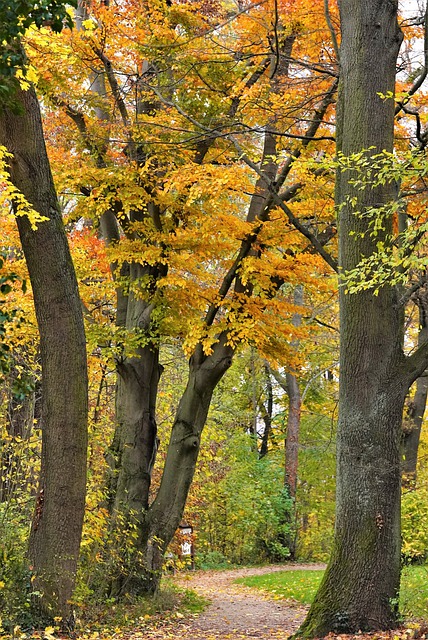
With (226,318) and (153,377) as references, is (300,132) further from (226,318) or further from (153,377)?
(153,377)

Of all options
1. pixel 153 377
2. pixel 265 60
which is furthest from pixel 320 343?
pixel 265 60

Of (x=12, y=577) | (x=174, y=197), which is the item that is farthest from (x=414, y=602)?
(x=174, y=197)

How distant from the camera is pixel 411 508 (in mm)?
13195

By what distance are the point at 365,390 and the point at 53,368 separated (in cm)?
317

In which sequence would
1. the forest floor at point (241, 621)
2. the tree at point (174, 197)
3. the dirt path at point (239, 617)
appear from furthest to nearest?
the tree at point (174, 197), the dirt path at point (239, 617), the forest floor at point (241, 621)

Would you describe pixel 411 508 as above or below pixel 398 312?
below

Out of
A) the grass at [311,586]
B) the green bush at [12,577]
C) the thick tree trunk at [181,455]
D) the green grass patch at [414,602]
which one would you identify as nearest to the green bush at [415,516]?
the grass at [311,586]

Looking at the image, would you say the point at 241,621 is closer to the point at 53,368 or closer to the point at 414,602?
the point at 414,602

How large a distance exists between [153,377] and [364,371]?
5468 millimetres

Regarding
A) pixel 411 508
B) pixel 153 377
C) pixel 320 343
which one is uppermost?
pixel 320 343

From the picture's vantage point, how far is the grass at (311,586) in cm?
662

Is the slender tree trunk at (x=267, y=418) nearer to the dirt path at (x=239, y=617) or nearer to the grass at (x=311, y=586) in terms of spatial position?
the grass at (x=311, y=586)

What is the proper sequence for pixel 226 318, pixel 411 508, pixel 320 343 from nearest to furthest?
pixel 226 318, pixel 411 508, pixel 320 343

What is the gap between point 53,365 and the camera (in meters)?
6.98
